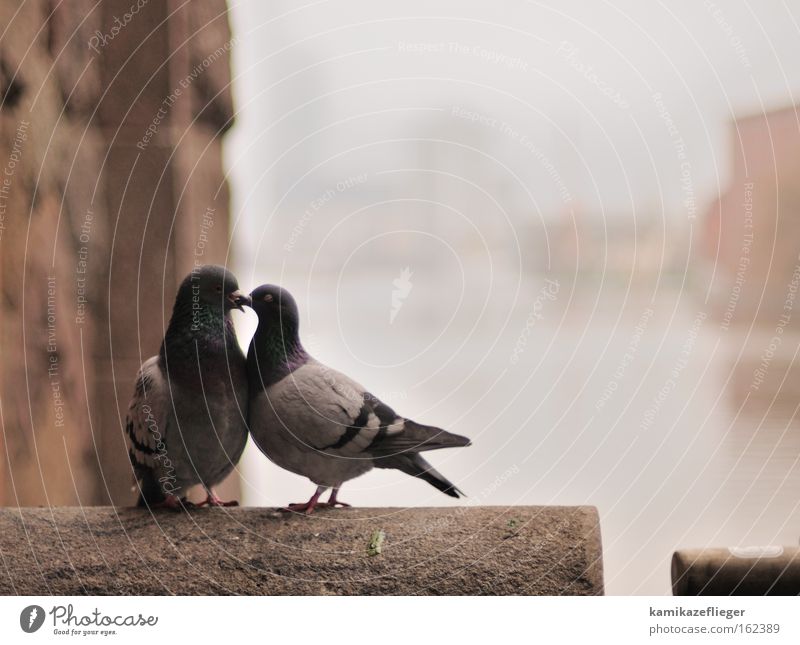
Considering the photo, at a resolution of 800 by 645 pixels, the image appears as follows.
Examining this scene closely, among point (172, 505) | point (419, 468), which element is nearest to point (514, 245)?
point (419, 468)

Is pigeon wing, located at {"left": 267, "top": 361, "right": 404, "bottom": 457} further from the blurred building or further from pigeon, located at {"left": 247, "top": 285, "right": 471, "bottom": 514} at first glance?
the blurred building

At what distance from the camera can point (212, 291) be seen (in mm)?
1415

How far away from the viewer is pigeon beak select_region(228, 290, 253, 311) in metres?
1.42

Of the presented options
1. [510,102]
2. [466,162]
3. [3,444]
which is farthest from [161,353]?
[510,102]

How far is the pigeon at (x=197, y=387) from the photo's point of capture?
141 centimetres

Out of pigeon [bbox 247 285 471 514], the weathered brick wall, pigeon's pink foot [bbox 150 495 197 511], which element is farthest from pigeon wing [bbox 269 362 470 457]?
the weathered brick wall

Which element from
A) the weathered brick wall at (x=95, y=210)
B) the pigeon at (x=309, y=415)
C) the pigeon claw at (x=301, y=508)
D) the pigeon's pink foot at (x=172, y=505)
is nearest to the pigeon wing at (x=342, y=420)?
the pigeon at (x=309, y=415)

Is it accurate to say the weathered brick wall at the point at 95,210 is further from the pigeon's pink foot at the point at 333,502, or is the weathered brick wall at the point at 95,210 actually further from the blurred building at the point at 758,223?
the blurred building at the point at 758,223

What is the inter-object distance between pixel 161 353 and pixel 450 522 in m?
0.50

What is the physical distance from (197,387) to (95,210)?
589 mm

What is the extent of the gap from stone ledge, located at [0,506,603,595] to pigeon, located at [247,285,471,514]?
0.10 metres

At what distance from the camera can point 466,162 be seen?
1622 millimetres

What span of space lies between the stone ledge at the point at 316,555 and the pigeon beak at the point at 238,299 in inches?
12.6

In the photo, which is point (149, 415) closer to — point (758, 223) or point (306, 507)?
point (306, 507)
